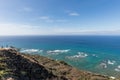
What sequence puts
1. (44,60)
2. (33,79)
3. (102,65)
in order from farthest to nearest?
1. (102,65)
2. (44,60)
3. (33,79)

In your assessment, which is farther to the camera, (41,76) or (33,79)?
(41,76)

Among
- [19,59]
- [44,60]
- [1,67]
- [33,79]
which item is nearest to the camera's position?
[1,67]

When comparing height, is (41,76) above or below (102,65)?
above

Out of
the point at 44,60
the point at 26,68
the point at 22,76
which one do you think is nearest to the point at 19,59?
the point at 26,68

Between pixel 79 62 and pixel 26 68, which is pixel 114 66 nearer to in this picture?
pixel 79 62

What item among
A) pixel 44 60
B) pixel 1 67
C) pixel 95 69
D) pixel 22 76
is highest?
pixel 1 67

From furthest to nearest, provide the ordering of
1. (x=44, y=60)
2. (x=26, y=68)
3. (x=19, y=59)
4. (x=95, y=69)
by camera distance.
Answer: (x=95, y=69)
(x=44, y=60)
(x=19, y=59)
(x=26, y=68)

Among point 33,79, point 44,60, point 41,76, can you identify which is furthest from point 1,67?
point 44,60

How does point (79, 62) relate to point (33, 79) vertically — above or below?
below

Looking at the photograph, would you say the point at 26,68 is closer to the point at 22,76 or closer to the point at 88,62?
the point at 22,76
